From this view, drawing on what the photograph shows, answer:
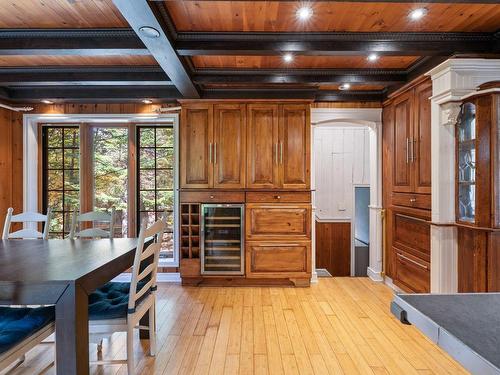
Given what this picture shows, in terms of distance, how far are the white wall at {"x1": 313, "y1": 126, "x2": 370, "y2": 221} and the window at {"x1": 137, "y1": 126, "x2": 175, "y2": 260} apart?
2.76 meters

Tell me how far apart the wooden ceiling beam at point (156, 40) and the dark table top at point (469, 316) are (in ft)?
6.55

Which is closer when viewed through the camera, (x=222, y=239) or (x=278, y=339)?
(x=278, y=339)

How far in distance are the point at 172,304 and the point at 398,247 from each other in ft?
8.82

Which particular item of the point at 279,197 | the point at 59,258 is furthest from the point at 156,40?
the point at 279,197

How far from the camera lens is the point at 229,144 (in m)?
3.81

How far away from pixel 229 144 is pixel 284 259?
1.59 metres

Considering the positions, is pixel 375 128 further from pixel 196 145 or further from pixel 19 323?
pixel 19 323

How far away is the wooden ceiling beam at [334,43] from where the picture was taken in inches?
95.7

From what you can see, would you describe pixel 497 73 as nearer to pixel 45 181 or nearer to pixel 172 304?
pixel 172 304

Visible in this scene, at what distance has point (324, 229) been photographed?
5559mm

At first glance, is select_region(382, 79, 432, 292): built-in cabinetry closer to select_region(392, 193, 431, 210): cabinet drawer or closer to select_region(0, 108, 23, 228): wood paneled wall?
select_region(392, 193, 431, 210): cabinet drawer

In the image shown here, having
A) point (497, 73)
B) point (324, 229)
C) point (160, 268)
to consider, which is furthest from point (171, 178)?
point (497, 73)

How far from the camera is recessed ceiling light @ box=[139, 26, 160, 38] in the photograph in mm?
2016

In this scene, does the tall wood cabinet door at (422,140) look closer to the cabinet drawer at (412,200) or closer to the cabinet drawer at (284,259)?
the cabinet drawer at (412,200)
